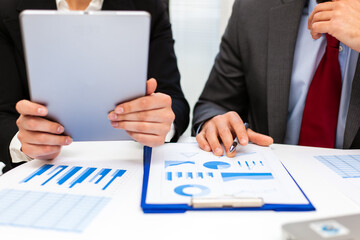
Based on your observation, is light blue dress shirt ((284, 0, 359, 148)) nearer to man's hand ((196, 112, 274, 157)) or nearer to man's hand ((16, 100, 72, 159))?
man's hand ((196, 112, 274, 157))

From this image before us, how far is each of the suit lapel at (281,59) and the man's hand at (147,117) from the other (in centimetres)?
47

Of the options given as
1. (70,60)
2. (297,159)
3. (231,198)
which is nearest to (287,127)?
(297,159)

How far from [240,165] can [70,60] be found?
1.17 feet

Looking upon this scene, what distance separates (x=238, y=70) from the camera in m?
1.16

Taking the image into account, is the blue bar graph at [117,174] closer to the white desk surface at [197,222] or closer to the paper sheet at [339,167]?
the white desk surface at [197,222]

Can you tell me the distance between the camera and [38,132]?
0.62 m

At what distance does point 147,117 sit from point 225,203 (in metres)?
0.23

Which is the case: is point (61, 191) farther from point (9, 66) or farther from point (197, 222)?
point (9, 66)

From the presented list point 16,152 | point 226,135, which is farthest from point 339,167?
point 16,152

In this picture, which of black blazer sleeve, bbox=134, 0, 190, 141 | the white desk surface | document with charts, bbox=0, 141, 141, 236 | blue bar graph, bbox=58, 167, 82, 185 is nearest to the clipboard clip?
the white desk surface

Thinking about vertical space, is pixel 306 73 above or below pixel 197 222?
above

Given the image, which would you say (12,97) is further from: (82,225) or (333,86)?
(333,86)

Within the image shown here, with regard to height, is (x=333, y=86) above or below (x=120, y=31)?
below

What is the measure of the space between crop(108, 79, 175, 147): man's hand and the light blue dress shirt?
52 cm
